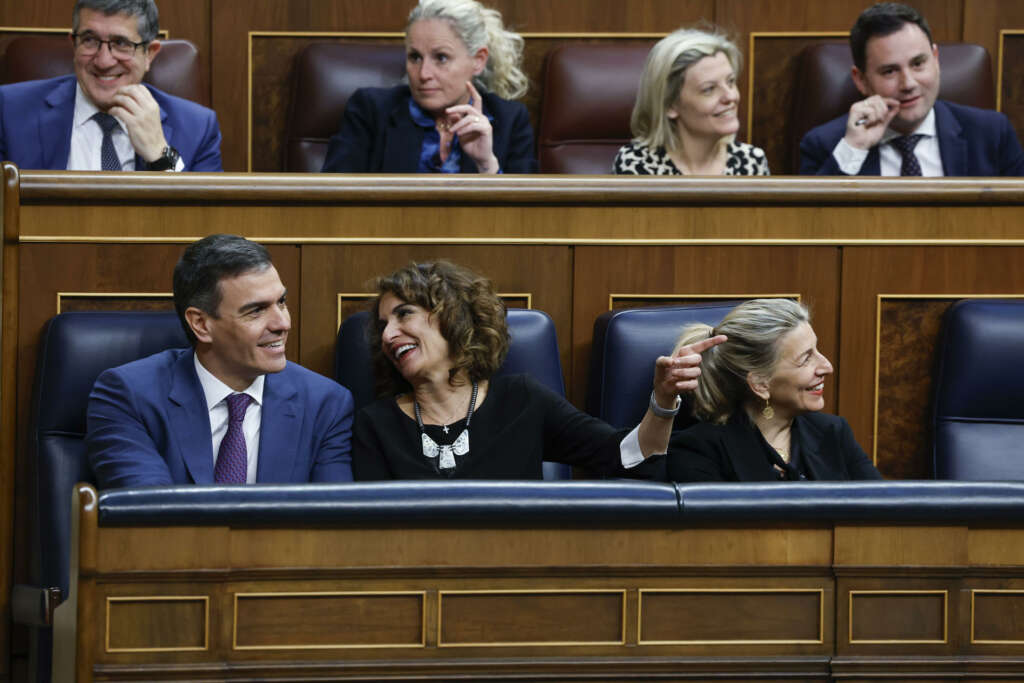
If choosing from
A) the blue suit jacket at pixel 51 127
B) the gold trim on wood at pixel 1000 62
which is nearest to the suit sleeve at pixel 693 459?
the blue suit jacket at pixel 51 127

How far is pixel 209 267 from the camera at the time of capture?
4.07 feet

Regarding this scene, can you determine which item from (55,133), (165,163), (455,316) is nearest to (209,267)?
(455,316)

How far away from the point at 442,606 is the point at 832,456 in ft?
1.80

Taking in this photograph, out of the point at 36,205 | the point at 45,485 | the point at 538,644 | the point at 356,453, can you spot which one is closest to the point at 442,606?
the point at 538,644

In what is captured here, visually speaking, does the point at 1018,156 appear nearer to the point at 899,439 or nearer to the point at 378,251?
the point at 899,439

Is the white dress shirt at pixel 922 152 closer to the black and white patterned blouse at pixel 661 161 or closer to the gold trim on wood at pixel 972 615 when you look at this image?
the black and white patterned blouse at pixel 661 161

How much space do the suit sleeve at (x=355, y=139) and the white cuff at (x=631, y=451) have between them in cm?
60

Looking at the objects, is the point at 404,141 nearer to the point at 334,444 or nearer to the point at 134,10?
the point at 134,10

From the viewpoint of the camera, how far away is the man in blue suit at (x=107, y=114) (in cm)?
155

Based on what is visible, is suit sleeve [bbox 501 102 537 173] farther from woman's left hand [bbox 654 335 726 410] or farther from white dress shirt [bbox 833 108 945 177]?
woman's left hand [bbox 654 335 726 410]

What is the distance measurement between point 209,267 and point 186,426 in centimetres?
14

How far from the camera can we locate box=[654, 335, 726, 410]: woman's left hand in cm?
120

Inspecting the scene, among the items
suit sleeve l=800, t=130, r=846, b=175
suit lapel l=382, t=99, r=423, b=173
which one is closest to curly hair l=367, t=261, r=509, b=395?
suit lapel l=382, t=99, r=423, b=173

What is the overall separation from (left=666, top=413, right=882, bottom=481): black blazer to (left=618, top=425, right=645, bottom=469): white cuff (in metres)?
0.04
